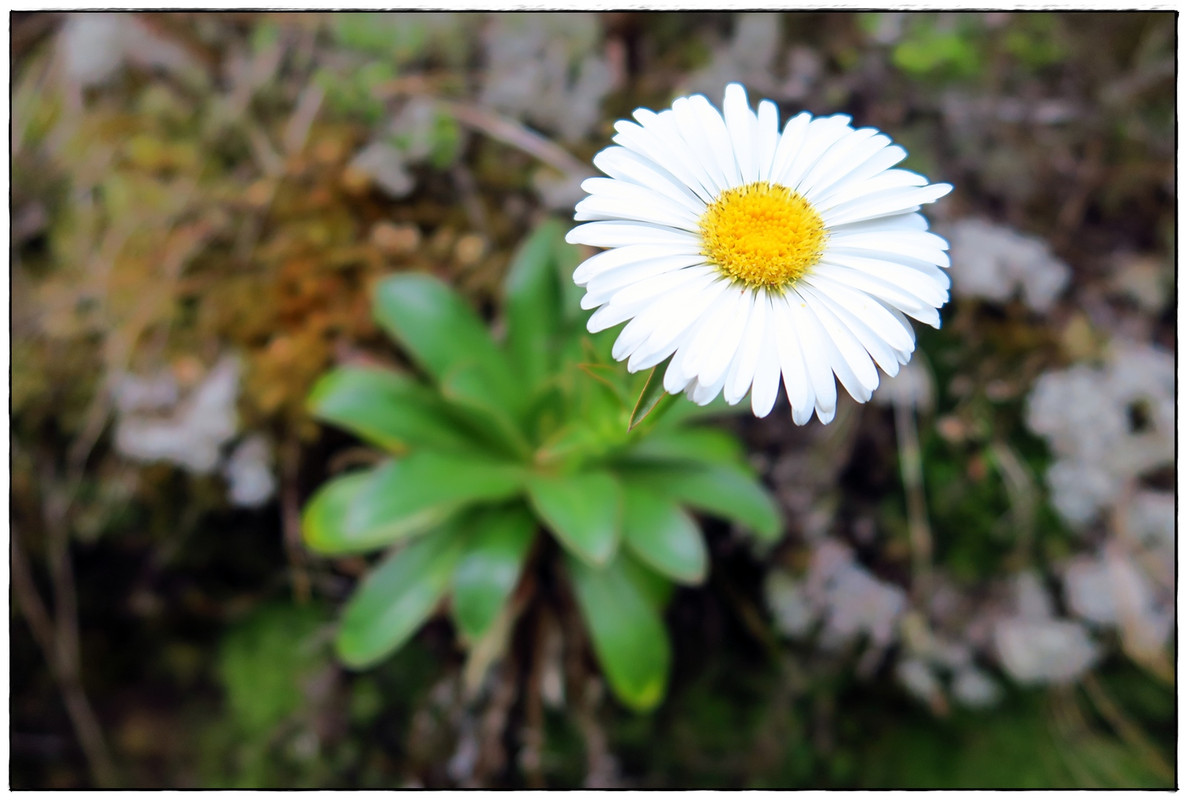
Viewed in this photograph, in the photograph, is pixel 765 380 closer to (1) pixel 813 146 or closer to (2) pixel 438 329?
(1) pixel 813 146

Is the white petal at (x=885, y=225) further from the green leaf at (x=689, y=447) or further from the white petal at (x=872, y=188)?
the green leaf at (x=689, y=447)

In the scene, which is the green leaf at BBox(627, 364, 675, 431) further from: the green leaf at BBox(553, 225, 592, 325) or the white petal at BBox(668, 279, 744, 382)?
the green leaf at BBox(553, 225, 592, 325)

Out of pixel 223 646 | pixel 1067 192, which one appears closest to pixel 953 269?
pixel 1067 192

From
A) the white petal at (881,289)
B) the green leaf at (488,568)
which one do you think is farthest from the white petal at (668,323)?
the green leaf at (488,568)

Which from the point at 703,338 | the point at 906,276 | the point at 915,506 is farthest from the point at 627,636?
the point at 906,276

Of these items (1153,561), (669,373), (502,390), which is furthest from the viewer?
(1153,561)

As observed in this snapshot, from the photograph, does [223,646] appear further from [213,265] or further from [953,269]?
[953,269]
